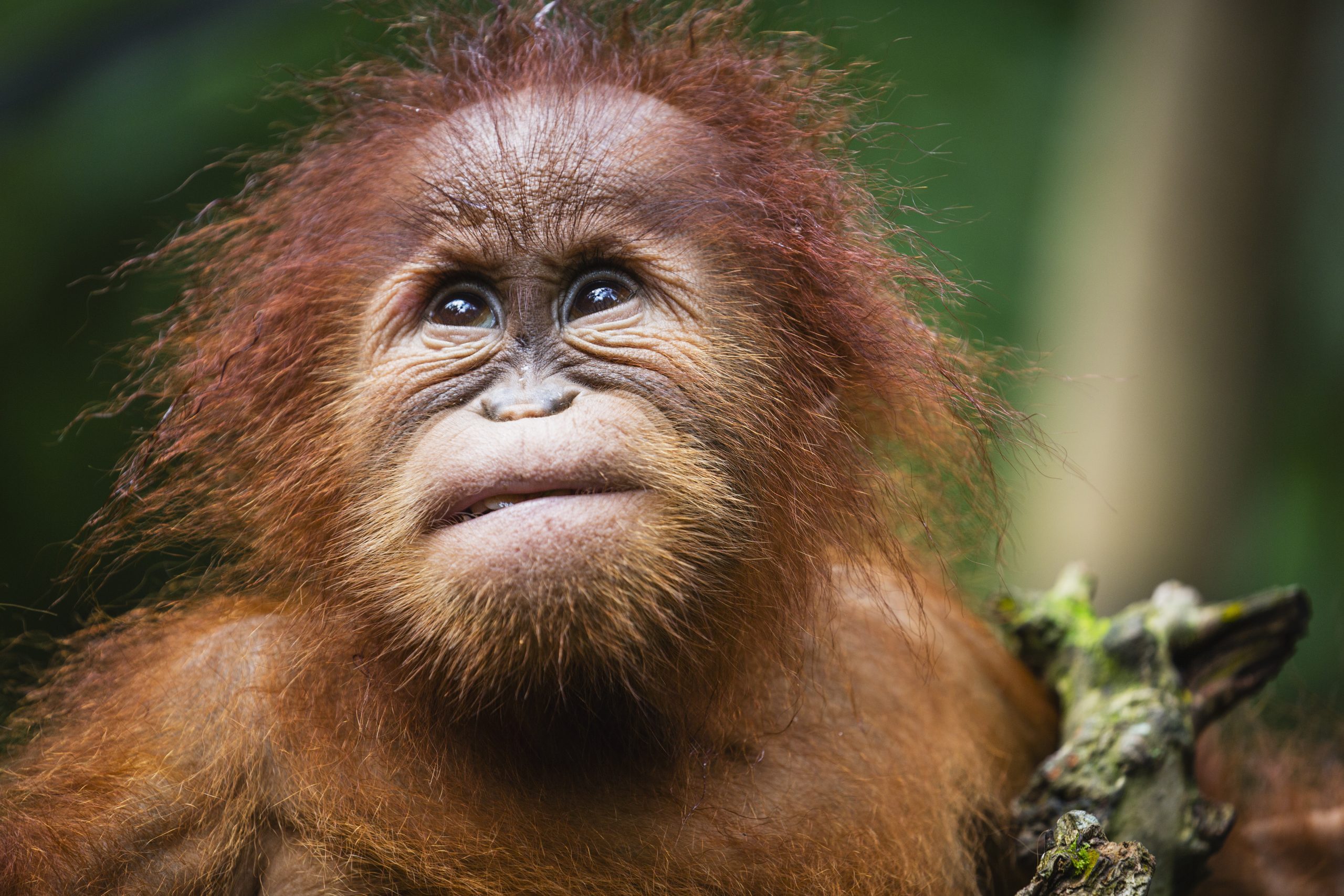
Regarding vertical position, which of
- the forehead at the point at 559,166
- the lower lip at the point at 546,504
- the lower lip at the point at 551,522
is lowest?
the lower lip at the point at 551,522

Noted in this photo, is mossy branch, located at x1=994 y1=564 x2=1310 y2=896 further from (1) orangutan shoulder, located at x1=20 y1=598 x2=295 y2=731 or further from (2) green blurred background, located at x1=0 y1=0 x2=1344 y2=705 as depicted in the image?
(1) orangutan shoulder, located at x1=20 y1=598 x2=295 y2=731

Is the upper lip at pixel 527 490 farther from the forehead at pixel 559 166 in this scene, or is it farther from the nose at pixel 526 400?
the forehead at pixel 559 166

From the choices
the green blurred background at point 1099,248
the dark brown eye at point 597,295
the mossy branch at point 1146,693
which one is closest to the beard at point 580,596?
the dark brown eye at point 597,295

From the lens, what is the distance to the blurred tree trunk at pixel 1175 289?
475 centimetres

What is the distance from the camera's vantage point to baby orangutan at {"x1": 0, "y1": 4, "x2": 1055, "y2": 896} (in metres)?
1.75

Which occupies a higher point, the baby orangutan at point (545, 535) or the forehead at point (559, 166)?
the forehead at point (559, 166)

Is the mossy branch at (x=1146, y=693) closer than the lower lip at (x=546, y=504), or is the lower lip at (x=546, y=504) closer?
the lower lip at (x=546, y=504)

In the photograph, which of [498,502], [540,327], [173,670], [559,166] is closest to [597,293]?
[540,327]

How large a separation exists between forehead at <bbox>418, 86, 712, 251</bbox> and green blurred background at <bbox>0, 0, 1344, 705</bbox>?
5.60ft

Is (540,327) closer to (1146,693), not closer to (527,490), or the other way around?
(527,490)

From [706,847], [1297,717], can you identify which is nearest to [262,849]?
[706,847]

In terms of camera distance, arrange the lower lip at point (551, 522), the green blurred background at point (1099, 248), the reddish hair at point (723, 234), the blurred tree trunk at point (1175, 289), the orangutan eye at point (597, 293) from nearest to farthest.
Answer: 1. the lower lip at point (551, 522)
2. the orangutan eye at point (597, 293)
3. the reddish hair at point (723, 234)
4. the green blurred background at point (1099, 248)
5. the blurred tree trunk at point (1175, 289)

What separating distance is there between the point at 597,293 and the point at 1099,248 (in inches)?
146

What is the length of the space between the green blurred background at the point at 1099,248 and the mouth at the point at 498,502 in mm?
1906
